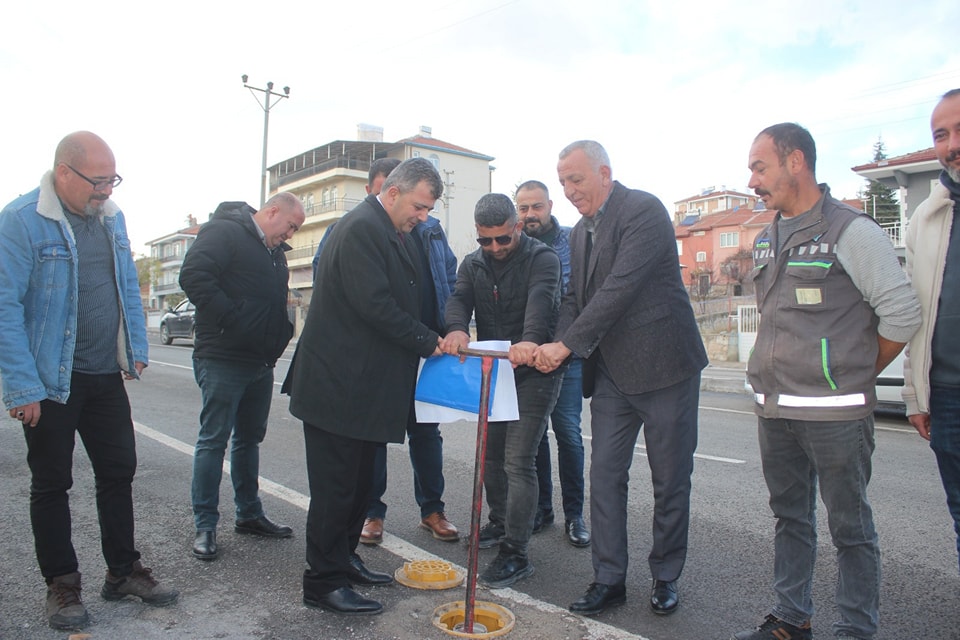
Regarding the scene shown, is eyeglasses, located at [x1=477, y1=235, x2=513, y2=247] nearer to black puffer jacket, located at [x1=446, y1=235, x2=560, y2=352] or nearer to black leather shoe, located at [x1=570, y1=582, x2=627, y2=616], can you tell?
black puffer jacket, located at [x1=446, y1=235, x2=560, y2=352]

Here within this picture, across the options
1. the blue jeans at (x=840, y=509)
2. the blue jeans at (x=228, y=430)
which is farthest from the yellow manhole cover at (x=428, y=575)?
the blue jeans at (x=840, y=509)

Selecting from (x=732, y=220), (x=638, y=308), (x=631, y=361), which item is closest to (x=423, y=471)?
(x=631, y=361)

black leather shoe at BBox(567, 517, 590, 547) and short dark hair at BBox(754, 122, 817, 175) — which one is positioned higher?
short dark hair at BBox(754, 122, 817, 175)

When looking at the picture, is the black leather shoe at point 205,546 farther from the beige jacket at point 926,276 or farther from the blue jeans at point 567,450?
the beige jacket at point 926,276

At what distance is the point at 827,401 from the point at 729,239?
72.4 meters

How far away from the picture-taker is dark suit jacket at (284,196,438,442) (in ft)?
11.6

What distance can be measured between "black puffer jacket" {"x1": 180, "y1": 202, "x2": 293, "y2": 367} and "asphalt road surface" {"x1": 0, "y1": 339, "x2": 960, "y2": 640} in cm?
120

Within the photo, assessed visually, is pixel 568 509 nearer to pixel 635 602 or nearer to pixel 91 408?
pixel 635 602

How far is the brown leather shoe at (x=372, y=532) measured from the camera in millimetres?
4449

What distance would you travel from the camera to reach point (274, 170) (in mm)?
67562

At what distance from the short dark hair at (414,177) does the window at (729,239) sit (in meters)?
71.1

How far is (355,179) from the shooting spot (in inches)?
2245

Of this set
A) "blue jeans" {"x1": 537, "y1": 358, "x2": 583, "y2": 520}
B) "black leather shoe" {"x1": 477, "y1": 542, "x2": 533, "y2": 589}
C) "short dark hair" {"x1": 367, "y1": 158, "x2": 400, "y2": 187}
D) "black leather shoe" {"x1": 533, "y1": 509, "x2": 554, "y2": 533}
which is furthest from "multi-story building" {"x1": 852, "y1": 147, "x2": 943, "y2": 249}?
"black leather shoe" {"x1": 477, "y1": 542, "x2": 533, "y2": 589}

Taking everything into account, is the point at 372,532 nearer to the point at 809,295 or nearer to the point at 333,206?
the point at 809,295
